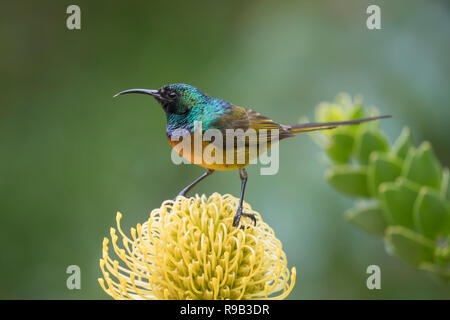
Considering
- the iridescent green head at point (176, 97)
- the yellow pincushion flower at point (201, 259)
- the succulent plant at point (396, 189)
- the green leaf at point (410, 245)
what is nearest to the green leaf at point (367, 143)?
the succulent plant at point (396, 189)

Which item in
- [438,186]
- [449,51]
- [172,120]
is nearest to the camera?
[172,120]

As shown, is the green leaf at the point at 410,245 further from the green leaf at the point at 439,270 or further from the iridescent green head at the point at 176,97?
the iridescent green head at the point at 176,97

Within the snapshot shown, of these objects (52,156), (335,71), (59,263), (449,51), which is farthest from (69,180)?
(449,51)

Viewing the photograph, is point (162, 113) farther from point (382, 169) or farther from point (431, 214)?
point (431, 214)

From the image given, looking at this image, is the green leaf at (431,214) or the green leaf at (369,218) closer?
the green leaf at (431,214)

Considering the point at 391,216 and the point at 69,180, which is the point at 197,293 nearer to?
the point at 391,216
